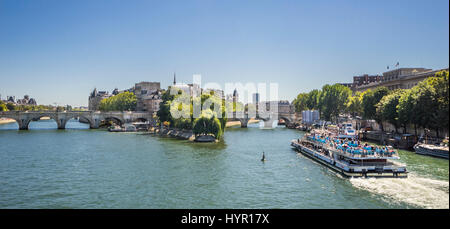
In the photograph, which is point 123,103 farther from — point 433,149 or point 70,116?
point 433,149

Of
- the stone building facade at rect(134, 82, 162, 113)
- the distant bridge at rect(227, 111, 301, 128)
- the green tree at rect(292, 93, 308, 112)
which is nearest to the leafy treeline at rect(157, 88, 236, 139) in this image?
the distant bridge at rect(227, 111, 301, 128)

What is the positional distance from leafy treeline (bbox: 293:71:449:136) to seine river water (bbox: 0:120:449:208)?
5380 millimetres

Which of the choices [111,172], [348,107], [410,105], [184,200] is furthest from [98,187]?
[348,107]

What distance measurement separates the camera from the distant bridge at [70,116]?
89.4 meters

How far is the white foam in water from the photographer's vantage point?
22.4 meters

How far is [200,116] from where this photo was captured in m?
58.6

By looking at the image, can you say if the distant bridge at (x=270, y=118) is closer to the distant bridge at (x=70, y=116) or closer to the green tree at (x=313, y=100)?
the green tree at (x=313, y=100)

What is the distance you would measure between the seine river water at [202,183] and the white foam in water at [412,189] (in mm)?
60

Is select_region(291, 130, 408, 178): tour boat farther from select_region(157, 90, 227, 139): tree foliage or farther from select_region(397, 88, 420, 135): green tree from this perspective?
select_region(157, 90, 227, 139): tree foliage

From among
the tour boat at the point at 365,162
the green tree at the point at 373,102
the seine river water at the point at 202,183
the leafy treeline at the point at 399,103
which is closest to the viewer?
the seine river water at the point at 202,183

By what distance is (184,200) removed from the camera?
939 inches

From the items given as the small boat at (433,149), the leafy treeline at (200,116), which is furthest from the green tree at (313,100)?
the small boat at (433,149)

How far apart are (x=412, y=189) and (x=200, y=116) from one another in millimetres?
38164
